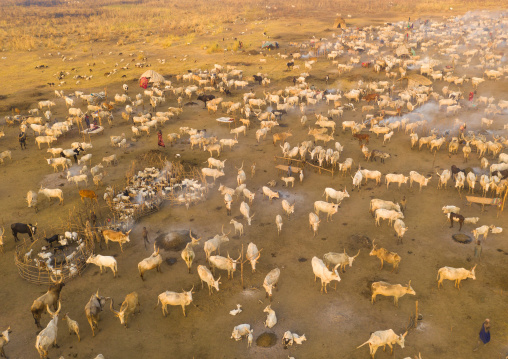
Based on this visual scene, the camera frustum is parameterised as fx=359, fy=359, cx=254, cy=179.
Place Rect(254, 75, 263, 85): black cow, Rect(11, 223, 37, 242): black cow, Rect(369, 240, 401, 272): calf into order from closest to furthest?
Rect(369, 240, 401, 272): calf → Rect(11, 223, 37, 242): black cow → Rect(254, 75, 263, 85): black cow

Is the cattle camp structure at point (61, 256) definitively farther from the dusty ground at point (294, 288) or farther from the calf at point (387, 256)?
the calf at point (387, 256)

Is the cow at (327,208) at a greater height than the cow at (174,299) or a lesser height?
greater

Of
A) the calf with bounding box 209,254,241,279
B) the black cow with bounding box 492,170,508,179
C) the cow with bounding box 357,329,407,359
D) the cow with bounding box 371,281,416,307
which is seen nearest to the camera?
the cow with bounding box 357,329,407,359

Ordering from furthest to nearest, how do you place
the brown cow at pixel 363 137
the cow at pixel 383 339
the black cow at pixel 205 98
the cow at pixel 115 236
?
1. the black cow at pixel 205 98
2. the brown cow at pixel 363 137
3. the cow at pixel 115 236
4. the cow at pixel 383 339

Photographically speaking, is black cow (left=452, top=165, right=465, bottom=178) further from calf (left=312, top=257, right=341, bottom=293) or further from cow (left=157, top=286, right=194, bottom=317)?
cow (left=157, top=286, right=194, bottom=317)

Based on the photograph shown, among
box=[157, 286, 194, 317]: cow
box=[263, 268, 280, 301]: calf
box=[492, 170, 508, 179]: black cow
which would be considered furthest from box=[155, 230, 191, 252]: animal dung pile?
box=[492, 170, 508, 179]: black cow

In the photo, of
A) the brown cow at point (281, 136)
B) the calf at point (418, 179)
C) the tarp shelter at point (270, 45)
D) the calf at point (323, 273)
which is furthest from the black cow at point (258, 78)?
the calf at point (323, 273)
